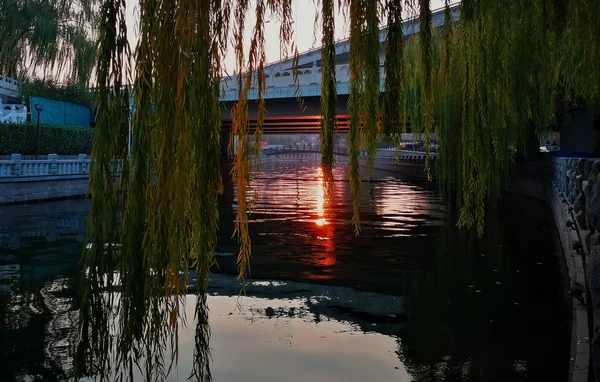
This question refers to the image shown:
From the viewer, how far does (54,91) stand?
41.6 m

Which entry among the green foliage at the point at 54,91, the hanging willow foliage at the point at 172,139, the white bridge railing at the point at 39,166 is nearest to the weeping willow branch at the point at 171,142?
the hanging willow foliage at the point at 172,139

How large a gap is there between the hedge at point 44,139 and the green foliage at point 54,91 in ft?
20.3

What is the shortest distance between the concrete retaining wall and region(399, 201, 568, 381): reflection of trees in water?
17328 millimetres

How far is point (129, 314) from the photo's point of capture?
261cm

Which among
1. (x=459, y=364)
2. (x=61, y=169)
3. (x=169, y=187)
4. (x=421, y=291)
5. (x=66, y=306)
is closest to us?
(x=169, y=187)

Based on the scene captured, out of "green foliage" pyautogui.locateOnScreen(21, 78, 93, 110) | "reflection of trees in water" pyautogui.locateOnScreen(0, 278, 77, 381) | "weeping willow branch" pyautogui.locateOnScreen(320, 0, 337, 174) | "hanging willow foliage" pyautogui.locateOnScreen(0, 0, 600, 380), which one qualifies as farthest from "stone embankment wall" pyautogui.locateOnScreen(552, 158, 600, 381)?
"green foliage" pyautogui.locateOnScreen(21, 78, 93, 110)

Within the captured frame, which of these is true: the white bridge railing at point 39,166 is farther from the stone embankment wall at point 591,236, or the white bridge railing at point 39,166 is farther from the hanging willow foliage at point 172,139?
the hanging willow foliage at point 172,139

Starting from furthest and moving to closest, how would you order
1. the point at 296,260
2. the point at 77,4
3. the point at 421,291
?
the point at 77,4 → the point at 296,260 → the point at 421,291

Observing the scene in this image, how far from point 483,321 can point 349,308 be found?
5.62ft

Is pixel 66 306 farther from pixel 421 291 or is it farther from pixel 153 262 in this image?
pixel 153 262

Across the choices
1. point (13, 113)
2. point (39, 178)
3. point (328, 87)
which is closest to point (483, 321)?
point (328, 87)

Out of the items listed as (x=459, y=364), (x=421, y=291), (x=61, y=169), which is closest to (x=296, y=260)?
(x=421, y=291)

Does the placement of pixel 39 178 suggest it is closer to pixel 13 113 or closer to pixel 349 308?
pixel 13 113

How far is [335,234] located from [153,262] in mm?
13403
